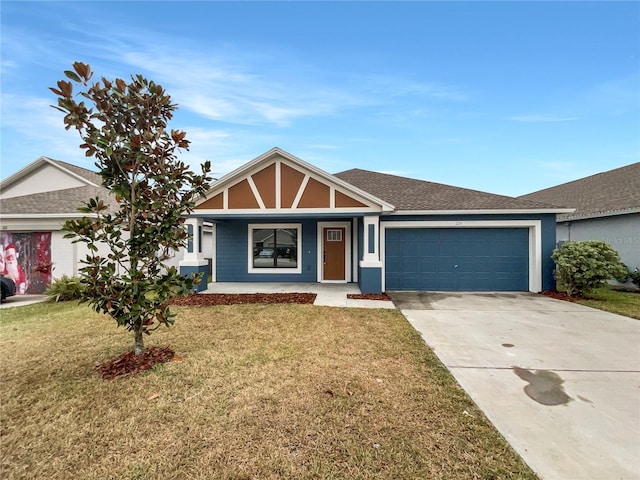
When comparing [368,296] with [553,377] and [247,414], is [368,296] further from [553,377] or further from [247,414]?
[247,414]

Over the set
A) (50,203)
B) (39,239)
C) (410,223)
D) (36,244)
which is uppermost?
(50,203)

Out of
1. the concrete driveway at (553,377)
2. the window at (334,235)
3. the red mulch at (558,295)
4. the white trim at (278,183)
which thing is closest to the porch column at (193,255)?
the white trim at (278,183)

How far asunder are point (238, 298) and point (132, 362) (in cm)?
483

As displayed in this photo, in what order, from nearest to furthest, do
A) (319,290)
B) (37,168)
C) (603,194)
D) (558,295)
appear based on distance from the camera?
(558,295) → (319,290) → (603,194) → (37,168)

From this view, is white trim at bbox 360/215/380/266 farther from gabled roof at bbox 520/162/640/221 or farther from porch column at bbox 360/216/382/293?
gabled roof at bbox 520/162/640/221

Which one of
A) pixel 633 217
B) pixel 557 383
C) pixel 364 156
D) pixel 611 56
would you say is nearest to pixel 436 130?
pixel 364 156

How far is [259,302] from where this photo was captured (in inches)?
343

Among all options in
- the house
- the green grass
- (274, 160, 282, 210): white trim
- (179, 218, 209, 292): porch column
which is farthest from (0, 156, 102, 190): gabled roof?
the green grass

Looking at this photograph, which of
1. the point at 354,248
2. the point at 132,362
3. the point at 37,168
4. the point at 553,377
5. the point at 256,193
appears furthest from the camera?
the point at 37,168

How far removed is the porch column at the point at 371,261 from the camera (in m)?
9.70

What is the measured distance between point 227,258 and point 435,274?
8.42m

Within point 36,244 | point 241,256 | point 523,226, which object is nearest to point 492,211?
point 523,226

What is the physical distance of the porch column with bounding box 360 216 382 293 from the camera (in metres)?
9.70

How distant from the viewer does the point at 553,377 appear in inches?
156
